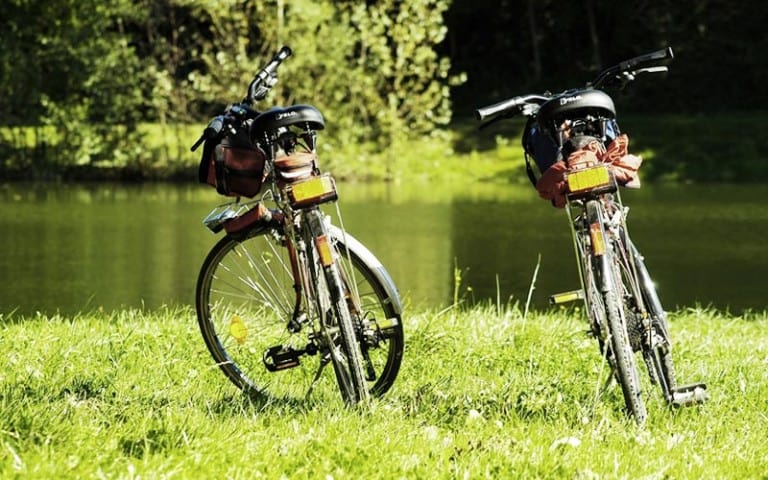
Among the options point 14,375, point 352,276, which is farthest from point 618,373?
point 14,375

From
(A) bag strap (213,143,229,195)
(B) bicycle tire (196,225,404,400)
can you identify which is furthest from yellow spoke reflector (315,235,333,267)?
(A) bag strap (213,143,229,195)

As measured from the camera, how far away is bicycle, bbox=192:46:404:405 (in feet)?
15.4

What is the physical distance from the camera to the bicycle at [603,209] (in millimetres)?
4535

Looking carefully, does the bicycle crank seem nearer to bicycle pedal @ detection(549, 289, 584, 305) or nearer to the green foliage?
bicycle pedal @ detection(549, 289, 584, 305)

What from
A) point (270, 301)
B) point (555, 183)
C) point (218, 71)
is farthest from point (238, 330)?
point (218, 71)

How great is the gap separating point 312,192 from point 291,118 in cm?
29

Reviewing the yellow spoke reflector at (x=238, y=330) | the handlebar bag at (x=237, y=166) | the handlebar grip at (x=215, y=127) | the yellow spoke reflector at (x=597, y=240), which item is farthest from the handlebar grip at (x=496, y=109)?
the yellow spoke reflector at (x=238, y=330)

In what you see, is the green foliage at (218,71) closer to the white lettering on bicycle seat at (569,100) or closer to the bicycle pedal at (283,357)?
the bicycle pedal at (283,357)

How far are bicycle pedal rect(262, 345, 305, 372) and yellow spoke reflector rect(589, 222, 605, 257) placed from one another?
1311 millimetres

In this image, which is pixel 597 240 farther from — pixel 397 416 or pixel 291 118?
pixel 291 118

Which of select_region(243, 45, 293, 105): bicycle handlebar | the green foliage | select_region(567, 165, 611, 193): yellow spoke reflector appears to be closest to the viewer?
select_region(567, 165, 611, 193): yellow spoke reflector

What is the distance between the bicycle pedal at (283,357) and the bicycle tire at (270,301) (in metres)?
0.04

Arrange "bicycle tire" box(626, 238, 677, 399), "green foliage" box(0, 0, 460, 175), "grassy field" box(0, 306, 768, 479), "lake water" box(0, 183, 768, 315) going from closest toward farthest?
1. "grassy field" box(0, 306, 768, 479)
2. "bicycle tire" box(626, 238, 677, 399)
3. "lake water" box(0, 183, 768, 315)
4. "green foliage" box(0, 0, 460, 175)

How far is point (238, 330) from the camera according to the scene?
5.39m
